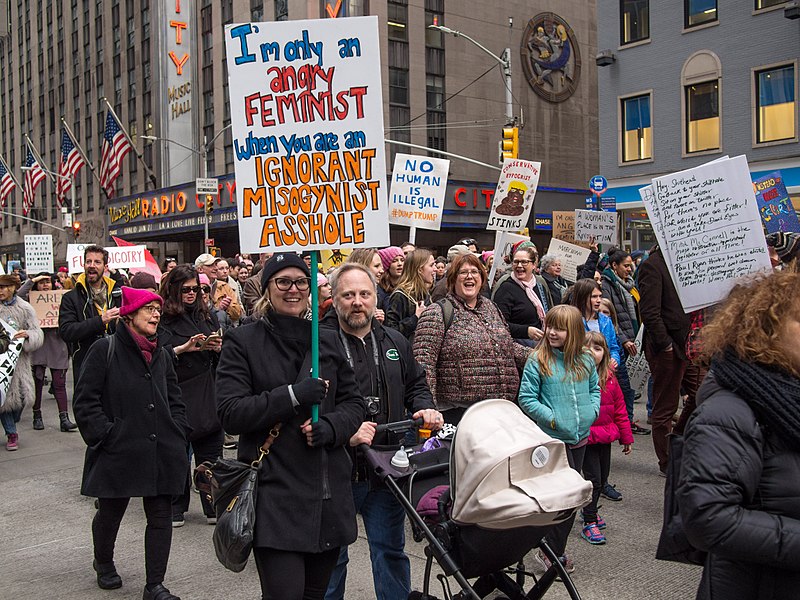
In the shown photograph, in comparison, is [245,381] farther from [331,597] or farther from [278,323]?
[331,597]

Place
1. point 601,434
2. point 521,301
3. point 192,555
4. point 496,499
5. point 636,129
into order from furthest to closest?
1. point 636,129
2. point 521,301
3. point 601,434
4. point 192,555
5. point 496,499

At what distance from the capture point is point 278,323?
3.71m

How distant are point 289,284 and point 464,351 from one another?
6.91ft

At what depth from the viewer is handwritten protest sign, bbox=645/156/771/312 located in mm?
5441

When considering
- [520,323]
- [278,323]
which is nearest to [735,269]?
[520,323]

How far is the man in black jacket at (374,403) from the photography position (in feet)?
13.6

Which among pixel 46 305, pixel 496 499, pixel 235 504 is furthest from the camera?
pixel 46 305

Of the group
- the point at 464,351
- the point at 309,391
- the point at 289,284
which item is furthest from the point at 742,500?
the point at 464,351

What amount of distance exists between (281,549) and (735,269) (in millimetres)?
3647

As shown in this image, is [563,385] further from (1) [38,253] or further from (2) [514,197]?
(1) [38,253]

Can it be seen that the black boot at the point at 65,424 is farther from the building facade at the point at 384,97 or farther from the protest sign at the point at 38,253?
the building facade at the point at 384,97

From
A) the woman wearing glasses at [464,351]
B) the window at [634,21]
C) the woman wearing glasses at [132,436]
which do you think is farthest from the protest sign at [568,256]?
the window at [634,21]

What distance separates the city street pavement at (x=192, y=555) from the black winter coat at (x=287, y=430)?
165 cm

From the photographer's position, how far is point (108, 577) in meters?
5.13
